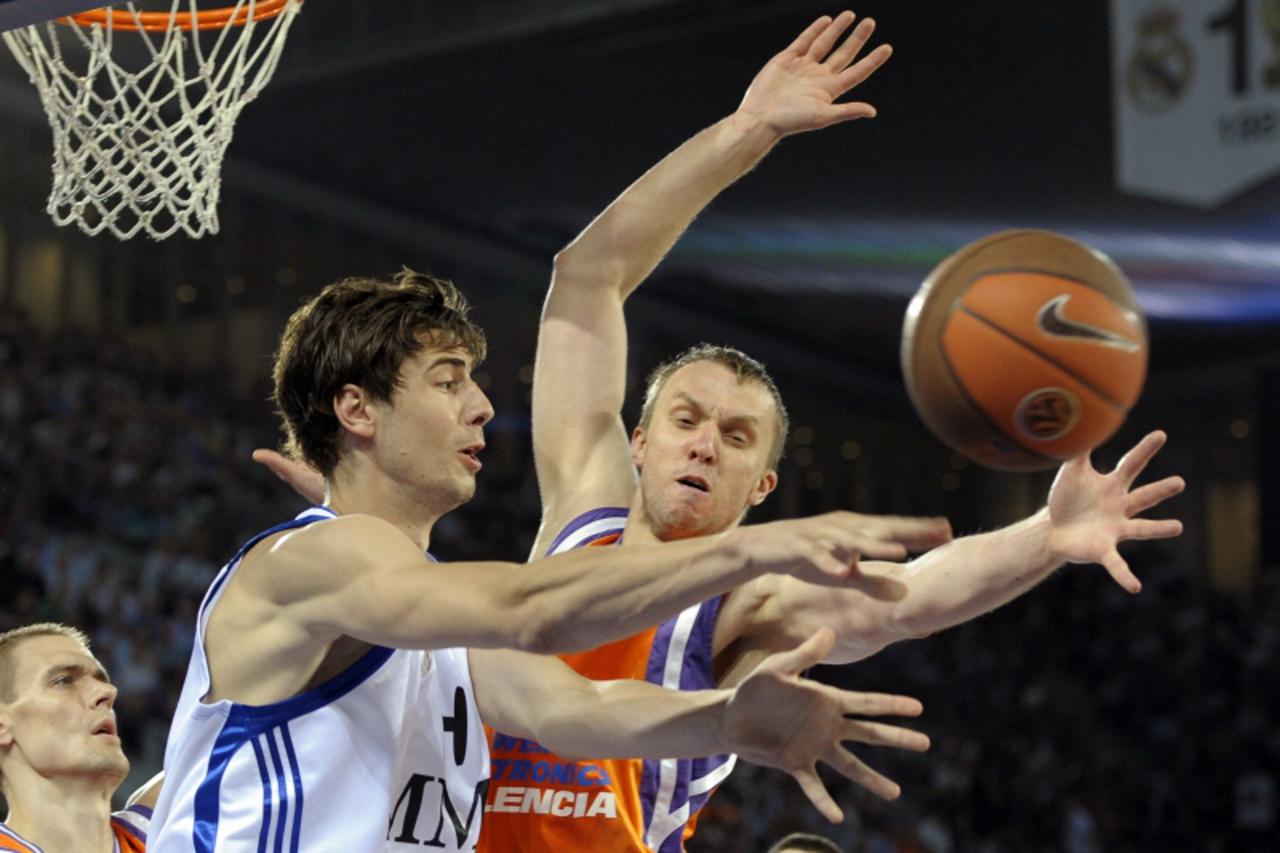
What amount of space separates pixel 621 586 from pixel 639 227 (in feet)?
5.79

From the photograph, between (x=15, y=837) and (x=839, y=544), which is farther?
(x=15, y=837)

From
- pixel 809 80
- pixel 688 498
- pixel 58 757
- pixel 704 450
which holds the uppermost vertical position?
pixel 809 80

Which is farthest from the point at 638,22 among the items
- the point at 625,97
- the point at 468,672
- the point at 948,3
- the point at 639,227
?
the point at 468,672

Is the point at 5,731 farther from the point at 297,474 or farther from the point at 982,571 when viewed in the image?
the point at 982,571

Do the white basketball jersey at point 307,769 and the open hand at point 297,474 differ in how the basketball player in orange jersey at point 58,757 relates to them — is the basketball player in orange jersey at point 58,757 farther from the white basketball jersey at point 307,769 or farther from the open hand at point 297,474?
the white basketball jersey at point 307,769

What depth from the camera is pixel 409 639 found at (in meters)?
2.38

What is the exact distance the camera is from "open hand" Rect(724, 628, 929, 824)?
7.93ft

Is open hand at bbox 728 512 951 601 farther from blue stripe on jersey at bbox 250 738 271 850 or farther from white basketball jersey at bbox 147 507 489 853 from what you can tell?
blue stripe on jersey at bbox 250 738 271 850

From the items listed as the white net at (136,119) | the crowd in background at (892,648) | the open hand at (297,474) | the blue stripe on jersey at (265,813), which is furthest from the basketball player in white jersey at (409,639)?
the crowd in background at (892,648)

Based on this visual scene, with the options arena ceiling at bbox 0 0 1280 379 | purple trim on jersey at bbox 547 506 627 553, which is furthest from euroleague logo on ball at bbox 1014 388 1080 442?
arena ceiling at bbox 0 0 1280 379

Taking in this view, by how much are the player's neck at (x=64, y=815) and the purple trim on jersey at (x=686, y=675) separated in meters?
1.45

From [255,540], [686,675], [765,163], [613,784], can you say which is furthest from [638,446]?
[765,163]

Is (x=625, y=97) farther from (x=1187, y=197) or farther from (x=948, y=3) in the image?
(x=1187, y=197)

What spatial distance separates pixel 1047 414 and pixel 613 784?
1175mm
